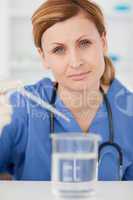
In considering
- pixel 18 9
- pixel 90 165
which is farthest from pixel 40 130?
pixel 18 9

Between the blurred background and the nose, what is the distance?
108 millimetres

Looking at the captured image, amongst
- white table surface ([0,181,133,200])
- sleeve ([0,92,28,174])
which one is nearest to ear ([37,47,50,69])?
sleeve ([0,92,28,174])

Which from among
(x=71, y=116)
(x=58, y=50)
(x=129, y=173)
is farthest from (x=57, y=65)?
(x=129, y=173)

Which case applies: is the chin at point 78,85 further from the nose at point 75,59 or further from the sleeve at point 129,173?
the sleeve at point 129,173

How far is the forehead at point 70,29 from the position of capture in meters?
1.20

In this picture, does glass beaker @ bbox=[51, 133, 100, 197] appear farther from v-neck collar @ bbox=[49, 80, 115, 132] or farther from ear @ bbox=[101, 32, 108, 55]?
ear @ bbox=[101, 32, 108, 55]

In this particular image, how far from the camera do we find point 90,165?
0.89 m

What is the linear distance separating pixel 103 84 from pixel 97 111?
87 millimetres

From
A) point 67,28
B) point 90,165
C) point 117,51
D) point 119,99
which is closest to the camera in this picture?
point 90,165

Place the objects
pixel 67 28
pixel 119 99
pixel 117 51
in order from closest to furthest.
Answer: pixel 67 28 < pixel 119 99 < pixel 117 51

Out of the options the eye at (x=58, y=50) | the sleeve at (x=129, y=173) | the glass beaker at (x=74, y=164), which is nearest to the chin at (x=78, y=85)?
the eye at (x=58, y=50)

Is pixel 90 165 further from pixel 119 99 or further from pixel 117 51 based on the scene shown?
pixel 117 51

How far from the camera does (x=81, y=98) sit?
1306 mm

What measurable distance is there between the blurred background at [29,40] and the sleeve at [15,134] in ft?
0.26
